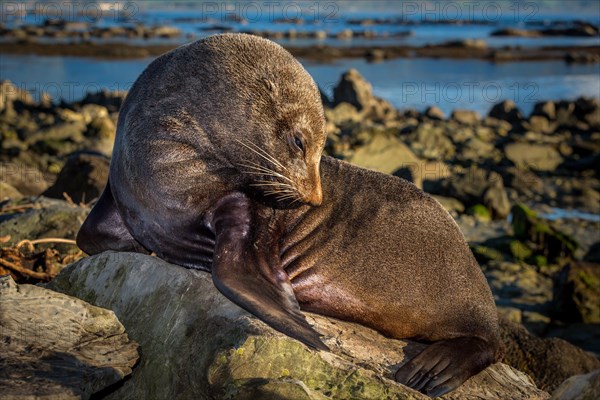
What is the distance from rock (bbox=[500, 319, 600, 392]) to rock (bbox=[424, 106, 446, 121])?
20727mm

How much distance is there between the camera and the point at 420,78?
128ft

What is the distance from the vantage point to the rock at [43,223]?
6.60 m

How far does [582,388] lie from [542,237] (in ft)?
32.0

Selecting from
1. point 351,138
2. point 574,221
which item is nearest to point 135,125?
point 574,221

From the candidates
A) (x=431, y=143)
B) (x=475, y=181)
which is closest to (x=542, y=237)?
(x=475, y=181)

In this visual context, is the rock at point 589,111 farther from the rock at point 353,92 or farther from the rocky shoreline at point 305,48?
the rocky shoreline at point 305,48

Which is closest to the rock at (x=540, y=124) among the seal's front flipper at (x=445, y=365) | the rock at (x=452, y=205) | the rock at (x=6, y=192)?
the rock at (x=452, y=205)

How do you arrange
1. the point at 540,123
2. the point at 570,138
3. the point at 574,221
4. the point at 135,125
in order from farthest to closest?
the point at 540,123 < the point at 570,138 < the point at 574,221 < the point at 135,125

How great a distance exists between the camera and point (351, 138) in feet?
71.2

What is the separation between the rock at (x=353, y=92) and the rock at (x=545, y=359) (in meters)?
22.9

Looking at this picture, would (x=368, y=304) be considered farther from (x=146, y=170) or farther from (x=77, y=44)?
(x=77, y=44)

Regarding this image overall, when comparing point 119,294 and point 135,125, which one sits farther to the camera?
point 135,125

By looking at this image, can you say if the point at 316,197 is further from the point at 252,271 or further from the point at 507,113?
the point at 507,113

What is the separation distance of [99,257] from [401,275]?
1778 mm
